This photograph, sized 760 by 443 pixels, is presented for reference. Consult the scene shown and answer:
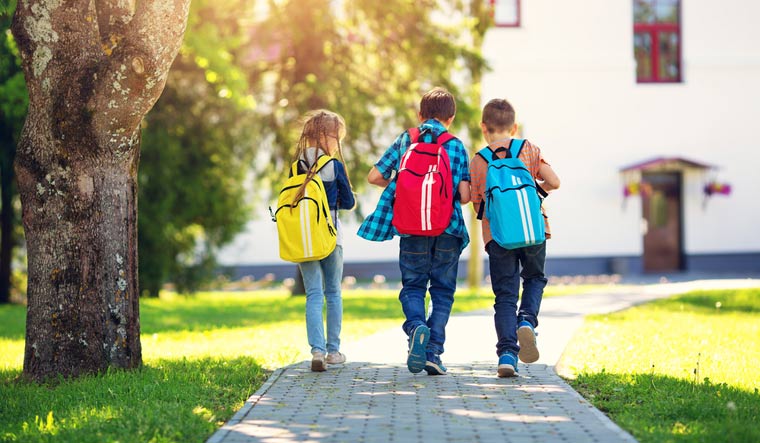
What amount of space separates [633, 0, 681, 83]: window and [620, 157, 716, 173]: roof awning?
2.48 metres

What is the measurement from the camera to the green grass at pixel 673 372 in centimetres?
571

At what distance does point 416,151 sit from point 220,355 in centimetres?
300

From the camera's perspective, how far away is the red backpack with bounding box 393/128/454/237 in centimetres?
718

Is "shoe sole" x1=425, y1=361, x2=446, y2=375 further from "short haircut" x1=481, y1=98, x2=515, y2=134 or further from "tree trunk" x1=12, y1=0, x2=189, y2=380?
"tree trunk" x1=12, y1=0, x2=189, y2=380

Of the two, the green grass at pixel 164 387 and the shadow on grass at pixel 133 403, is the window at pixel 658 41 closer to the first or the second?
the green grass at pixel 164 387

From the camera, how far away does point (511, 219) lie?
23.0 feet

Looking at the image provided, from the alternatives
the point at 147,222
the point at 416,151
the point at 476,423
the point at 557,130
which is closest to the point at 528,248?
the point at 416,151

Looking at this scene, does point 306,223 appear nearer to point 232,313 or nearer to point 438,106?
point 438,106

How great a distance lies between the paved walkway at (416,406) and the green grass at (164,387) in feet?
0.75

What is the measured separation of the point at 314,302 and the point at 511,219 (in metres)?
1.70

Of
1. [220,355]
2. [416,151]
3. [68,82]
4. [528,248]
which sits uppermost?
[68,82]

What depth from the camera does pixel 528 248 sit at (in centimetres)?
732

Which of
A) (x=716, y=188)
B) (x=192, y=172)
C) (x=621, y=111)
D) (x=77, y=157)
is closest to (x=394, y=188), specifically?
(x=77, y=157)

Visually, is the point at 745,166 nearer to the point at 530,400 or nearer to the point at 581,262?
the point at 581,262
